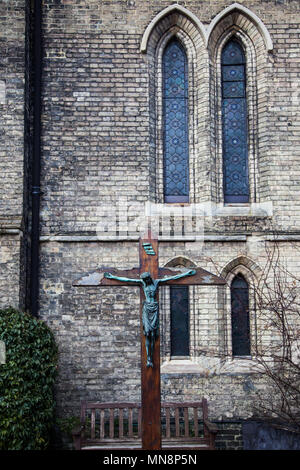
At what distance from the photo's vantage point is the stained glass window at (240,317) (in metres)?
9.59

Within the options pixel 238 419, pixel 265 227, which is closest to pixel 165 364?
pixel 238 419

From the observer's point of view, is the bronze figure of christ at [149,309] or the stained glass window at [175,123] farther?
the stained glass window at [175,123]

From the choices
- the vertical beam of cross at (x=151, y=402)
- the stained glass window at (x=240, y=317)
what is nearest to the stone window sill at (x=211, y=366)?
the stained glass window at (x=240, y=317)

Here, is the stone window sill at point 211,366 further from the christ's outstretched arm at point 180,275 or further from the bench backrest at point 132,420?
the christ's outstretched arm at point 180,275

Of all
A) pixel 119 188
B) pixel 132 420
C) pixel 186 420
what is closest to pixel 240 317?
pixel 186 420

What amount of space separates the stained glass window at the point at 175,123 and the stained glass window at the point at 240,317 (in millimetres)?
1789

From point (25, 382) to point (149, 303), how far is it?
2.59m

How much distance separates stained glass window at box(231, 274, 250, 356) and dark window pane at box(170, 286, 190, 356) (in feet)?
2.59

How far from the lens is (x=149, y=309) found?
6.04m

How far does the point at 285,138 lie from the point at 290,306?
2886 mm

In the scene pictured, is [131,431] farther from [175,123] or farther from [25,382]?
[175,123]
